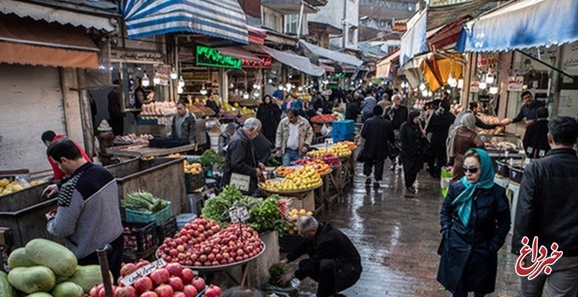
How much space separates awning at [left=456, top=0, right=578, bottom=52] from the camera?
348 cm

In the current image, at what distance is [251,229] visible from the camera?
4.50m

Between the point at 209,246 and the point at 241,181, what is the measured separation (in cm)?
216

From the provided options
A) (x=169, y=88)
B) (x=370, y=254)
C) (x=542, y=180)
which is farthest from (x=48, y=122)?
(x=542, y=180)

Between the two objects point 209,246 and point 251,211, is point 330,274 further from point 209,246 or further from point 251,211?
point 209,246

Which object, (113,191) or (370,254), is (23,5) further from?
(370,254)

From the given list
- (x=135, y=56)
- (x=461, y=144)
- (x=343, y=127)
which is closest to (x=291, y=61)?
(x=343, y=127)

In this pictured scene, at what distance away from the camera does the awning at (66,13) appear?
581 centimetres

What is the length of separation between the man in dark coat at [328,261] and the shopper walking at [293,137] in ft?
14.0

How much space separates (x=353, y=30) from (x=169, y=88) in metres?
40.8

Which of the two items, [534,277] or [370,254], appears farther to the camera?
[370,254]

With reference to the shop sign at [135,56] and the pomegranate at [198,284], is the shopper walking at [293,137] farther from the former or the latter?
the pomegranate at [198,284]

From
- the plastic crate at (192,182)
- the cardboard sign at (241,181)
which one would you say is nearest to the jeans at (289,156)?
the plastic crate at (192,182)

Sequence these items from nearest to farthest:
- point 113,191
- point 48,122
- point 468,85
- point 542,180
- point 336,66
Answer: point 542,180 < point 113,191 < point 48,122 < point 468,85 < point 336,66

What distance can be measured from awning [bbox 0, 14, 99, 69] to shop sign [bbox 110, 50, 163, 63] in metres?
2.20
